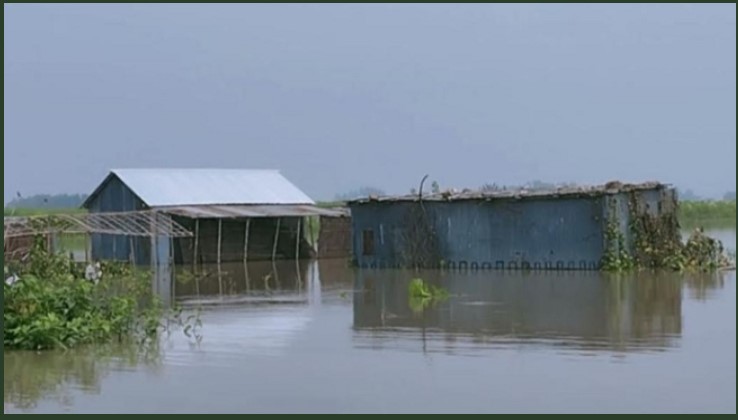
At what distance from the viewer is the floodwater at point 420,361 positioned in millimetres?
9180

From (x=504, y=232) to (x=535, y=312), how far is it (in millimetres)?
10369

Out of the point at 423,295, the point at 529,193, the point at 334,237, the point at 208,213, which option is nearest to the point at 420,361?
the point at 423,295

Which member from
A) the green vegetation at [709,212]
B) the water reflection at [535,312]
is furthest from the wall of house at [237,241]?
the green vegetation at [709,212]

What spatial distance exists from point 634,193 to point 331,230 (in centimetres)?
1225

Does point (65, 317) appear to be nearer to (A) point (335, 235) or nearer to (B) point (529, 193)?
(B) point (529, 193)

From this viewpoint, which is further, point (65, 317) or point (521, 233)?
point (521, 233)

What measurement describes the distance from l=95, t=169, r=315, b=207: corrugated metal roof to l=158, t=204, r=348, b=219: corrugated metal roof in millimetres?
382

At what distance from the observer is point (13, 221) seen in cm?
2384

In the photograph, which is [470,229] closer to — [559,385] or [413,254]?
[413,254]

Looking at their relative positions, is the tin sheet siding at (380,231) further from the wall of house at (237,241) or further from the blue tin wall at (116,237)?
the blue tin wall at (116,237)

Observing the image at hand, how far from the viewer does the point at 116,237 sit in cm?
3231

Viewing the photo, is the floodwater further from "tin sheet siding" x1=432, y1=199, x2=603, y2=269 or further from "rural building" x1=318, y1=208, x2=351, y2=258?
"rural building" x1=318, y1=208, x2=351, y2=258

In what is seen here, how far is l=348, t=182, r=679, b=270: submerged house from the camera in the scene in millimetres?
24984

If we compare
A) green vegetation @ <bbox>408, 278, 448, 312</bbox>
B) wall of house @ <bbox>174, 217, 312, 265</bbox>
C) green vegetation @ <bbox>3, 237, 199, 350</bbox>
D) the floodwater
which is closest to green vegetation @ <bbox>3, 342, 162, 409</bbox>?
the floodwater
